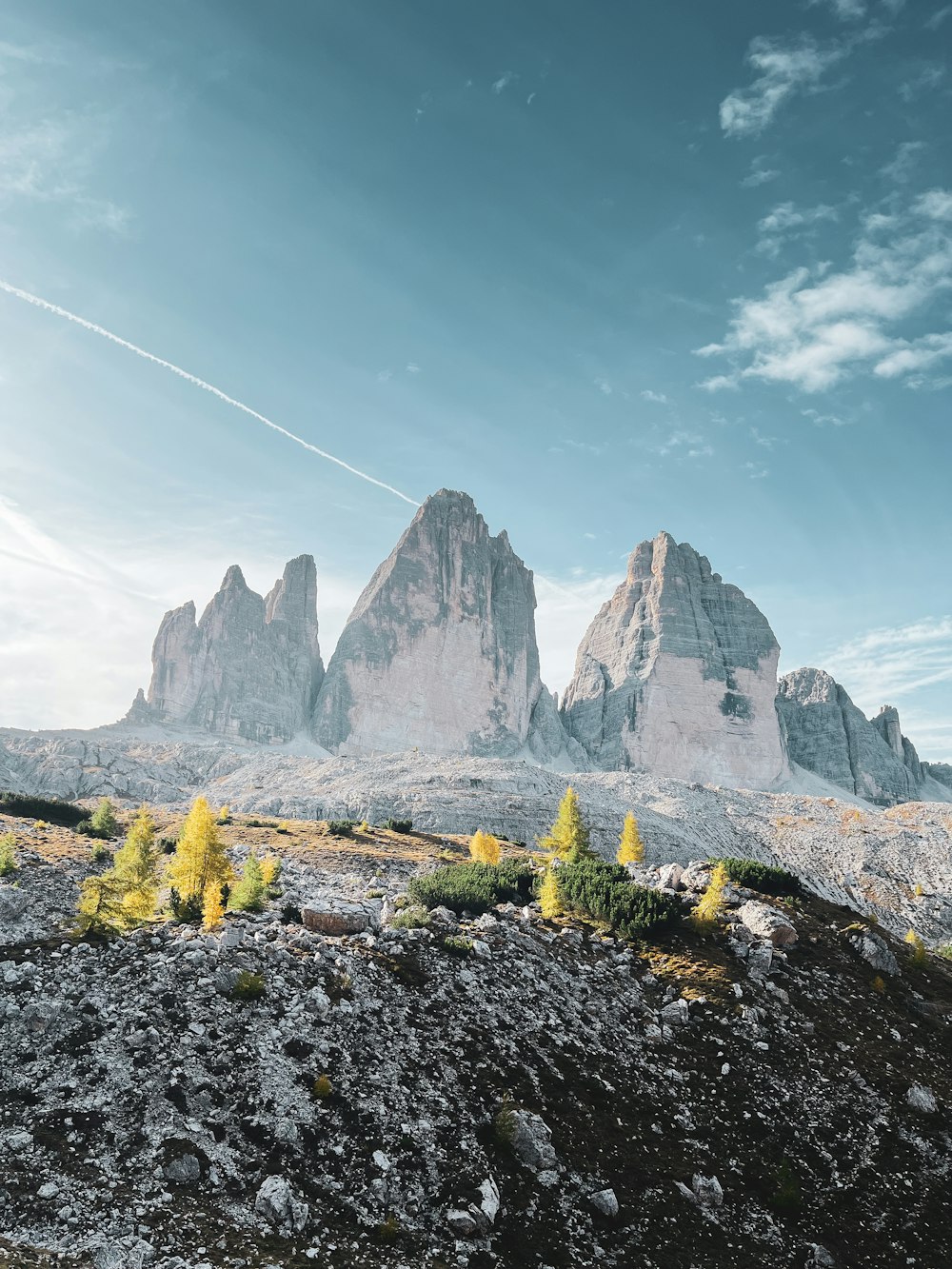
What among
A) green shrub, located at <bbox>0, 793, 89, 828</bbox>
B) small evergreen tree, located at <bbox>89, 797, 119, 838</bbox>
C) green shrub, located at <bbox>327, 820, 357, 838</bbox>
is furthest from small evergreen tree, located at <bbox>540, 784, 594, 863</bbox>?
green shrub, located at <bbox>0, 793, 89, 828</bbox>

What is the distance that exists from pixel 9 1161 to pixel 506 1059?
14.0 metres

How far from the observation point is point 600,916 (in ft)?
120

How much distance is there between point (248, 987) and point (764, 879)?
33.0 metres

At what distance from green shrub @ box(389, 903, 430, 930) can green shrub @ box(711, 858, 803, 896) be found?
852 inches

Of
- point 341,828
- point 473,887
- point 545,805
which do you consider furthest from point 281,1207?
point 545,805

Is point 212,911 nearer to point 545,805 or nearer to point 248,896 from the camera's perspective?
point 248,896

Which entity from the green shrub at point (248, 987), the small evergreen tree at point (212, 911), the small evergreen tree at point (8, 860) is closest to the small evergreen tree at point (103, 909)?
the small evergreen tree at point (212, 911)

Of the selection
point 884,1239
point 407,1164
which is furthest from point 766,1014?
point 407,1164

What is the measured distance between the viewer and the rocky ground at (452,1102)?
1595 centimetres

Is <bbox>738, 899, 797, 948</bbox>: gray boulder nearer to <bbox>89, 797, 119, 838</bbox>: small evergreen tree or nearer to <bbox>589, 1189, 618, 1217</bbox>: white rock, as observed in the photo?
<bbox>589, 1189, 618, 1217</bbox>: white rock

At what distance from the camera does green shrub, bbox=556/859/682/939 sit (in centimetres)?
3503

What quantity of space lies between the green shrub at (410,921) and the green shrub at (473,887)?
13.7 ft

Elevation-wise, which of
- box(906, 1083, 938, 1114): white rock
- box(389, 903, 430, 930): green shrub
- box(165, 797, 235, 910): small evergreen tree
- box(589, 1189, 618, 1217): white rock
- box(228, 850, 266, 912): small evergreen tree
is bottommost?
box(906, 1083, 938, 1114): white rock

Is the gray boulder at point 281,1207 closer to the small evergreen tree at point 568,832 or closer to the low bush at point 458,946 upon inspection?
the low bush at point 458,946
